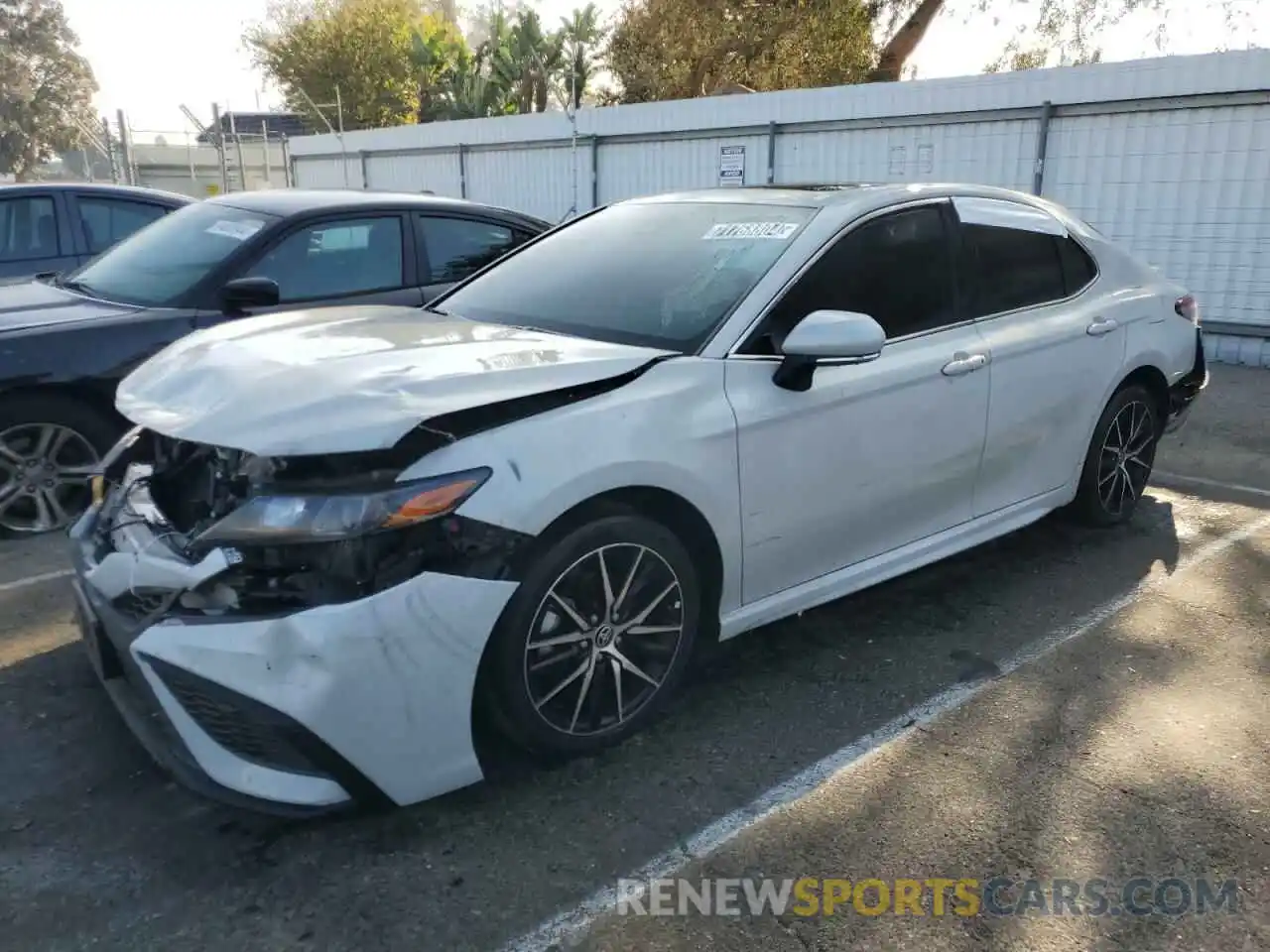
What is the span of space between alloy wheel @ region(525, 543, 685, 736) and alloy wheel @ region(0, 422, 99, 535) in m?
2.87

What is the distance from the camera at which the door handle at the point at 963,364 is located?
3658 millimetres

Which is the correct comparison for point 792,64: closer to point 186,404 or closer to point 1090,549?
point 1090,549

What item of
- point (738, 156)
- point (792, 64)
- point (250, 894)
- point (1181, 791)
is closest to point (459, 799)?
point (250, 894)

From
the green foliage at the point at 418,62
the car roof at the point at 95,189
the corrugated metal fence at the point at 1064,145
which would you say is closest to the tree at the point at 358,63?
the green foliage at the point at 418,62

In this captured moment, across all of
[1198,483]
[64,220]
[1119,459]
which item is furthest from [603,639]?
[64,220]

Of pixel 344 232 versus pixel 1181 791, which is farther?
pixel 344 232

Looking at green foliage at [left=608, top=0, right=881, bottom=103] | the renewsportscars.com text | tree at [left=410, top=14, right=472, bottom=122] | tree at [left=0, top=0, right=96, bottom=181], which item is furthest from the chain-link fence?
tree at [left=0, top=0, right=96, bottom=181]

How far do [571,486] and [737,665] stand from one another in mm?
1258

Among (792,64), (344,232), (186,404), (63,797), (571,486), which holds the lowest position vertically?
(63,797)

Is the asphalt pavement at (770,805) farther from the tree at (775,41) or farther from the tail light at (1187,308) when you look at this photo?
the tree at (775,41)

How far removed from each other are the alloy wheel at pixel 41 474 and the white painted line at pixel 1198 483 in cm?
572

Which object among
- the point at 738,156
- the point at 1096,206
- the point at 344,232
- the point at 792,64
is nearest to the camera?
the point at 344,232

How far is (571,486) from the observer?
2.63 m

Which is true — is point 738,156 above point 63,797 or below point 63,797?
above
